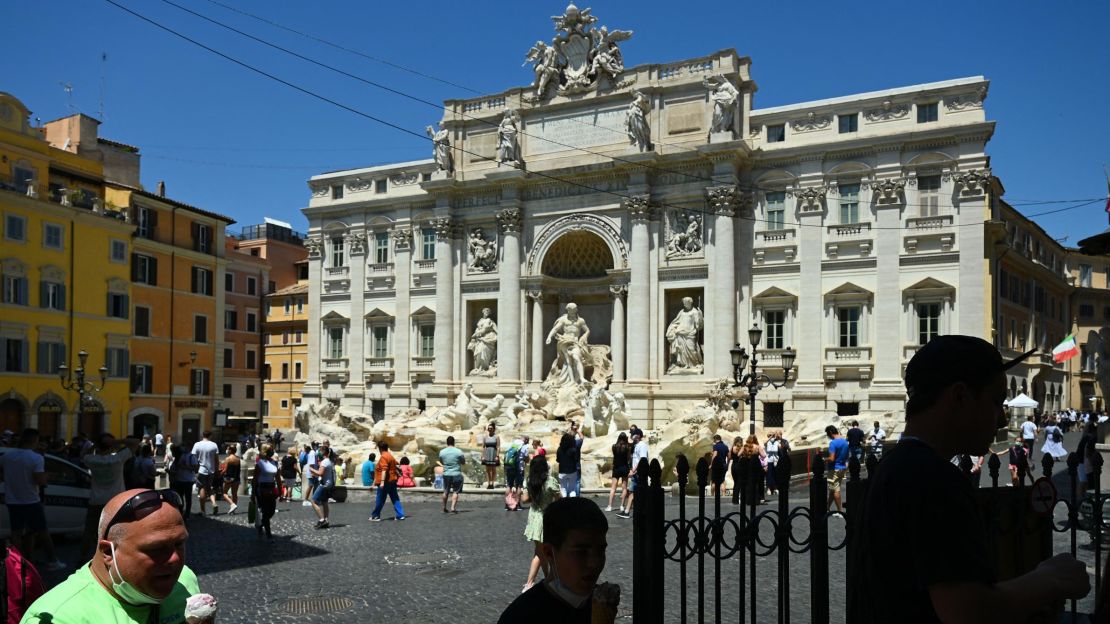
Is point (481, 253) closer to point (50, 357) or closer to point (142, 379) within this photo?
point (142, 379)

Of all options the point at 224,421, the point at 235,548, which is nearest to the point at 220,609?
the point at 235,548

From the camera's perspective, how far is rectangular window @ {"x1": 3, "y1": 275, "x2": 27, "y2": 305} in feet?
107

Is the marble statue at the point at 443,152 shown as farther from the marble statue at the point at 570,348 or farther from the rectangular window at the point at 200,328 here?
the rectangular window at the point at 200,328

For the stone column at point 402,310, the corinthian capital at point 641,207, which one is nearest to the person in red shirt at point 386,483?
the corinthian capital at point 641,207

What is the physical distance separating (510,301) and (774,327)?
10.6 m

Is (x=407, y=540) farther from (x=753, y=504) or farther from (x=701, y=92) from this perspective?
(x=701, y=92)

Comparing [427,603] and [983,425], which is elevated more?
[983,425]

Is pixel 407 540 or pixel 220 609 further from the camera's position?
pixel 407 540

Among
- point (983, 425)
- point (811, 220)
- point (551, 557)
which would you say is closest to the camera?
point (983, 425)

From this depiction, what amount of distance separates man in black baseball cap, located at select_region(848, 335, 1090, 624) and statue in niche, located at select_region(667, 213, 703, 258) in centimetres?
3023

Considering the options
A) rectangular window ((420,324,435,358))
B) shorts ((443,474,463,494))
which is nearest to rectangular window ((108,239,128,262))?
rectangular window ((420,324,435,358))

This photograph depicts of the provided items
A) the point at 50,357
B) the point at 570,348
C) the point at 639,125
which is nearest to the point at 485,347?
the point at 570,348

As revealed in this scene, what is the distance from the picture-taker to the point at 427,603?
9.67 metres

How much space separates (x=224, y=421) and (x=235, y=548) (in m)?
30.7
